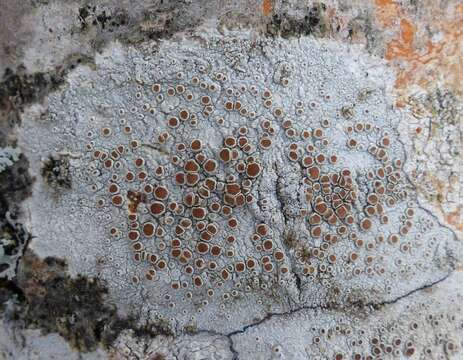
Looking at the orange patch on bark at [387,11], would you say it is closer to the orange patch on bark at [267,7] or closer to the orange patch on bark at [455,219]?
the orange patch on bark at [267,7]

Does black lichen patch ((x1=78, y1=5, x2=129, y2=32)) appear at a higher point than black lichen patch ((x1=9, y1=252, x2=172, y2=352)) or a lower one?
higher

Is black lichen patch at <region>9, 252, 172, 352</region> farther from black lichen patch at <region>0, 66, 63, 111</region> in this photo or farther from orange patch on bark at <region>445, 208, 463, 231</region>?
orange patch on bark at <region>445, 208, 463, 231</region>

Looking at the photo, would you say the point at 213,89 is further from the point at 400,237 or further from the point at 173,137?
the point at 400,237

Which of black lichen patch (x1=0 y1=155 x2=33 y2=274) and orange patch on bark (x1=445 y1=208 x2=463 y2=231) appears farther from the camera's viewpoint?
orange patch on bark (x1=445 y1=208 x2=463 y2=231)

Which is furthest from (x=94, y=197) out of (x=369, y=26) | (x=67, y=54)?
(x=369, y=26)

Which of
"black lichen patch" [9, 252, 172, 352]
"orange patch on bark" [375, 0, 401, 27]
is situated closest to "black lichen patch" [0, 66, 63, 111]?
"black lichen patch" [9, 252, 172, 352]

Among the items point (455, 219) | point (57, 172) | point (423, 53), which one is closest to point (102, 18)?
point (57, 172)

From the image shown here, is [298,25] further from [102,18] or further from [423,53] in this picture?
[102,18]
